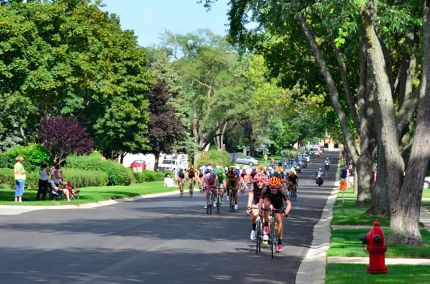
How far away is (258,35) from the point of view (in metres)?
40.7

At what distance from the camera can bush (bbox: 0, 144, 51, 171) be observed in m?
60.4

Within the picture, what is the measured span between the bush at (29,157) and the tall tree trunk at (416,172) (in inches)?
1627

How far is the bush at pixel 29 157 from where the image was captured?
60.4 m

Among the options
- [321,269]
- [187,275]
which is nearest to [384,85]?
[321,269]

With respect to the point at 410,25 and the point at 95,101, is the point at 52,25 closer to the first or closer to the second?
the point at 410,25

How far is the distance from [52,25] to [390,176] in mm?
24014

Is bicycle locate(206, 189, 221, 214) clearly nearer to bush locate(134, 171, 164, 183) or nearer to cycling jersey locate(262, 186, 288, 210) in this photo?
→ cycling jersey locate(262, 186, 288, 210)

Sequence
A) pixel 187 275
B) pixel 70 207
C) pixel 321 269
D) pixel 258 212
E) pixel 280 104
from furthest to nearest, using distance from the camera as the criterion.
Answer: pixel 280 104
pixel 70 207
pixel 258 212
pixel 321 269
pixel 187 275

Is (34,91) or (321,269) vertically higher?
(34,91)

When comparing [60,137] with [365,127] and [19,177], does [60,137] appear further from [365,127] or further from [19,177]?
[365,127]

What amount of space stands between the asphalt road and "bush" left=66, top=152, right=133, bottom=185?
35470 mm

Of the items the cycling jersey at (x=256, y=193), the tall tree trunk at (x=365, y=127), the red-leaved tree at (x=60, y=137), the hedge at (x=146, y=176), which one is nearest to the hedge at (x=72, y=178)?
the red-leaved tree at (x=60, y=137)

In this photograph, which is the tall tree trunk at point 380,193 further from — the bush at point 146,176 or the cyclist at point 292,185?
the bush at point 146,176

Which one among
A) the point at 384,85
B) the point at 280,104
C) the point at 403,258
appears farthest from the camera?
the point at 280,104
